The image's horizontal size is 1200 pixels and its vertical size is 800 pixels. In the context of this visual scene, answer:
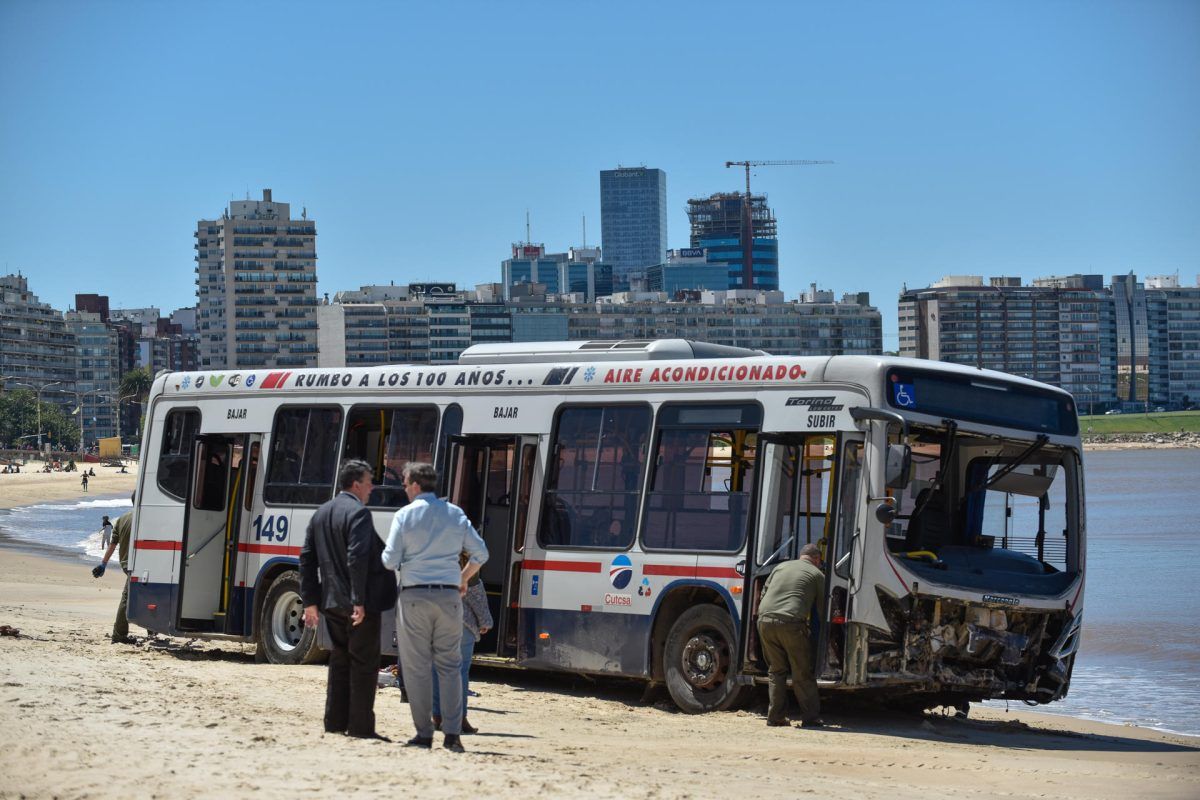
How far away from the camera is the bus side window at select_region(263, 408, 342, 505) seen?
17.2 meters

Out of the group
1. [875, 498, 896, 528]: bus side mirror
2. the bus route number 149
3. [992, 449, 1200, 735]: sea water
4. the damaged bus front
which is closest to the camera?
[875, 498, 896, 528]: bus side mirror

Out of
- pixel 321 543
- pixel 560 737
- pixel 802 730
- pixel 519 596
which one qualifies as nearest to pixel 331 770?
pixel 321 543

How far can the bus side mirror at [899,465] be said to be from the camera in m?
12.9

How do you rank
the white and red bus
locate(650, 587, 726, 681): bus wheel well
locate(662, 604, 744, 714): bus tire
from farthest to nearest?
1. locate(650, 587, 726, 681): bus wheel well
2. locate(662, 604, 744, 714): bus tire
3. the white and red bus

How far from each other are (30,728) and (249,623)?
23.8ft

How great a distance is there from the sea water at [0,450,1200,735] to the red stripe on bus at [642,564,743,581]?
6796 millimetres

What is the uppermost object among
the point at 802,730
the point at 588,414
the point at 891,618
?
the point at 588,414

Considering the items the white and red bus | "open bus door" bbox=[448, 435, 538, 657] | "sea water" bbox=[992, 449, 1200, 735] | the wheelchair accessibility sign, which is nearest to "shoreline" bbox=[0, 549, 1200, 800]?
the white and red bus

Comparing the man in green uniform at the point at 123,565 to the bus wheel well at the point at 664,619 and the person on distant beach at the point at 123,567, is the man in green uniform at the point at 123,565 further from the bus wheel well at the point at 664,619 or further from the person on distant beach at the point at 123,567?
the bus wheel well at the point at 664,619

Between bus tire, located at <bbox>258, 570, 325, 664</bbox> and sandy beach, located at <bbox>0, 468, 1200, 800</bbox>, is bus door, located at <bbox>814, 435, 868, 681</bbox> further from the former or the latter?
bus tire, located at <bbox>258, 570, 325, 664</bbox>

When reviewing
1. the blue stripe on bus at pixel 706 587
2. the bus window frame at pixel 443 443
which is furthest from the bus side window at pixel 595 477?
the bus window frame at pixel 443 443

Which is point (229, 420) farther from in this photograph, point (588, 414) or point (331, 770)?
point (331, 770)

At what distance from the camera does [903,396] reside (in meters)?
13.4

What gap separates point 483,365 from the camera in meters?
16.4
